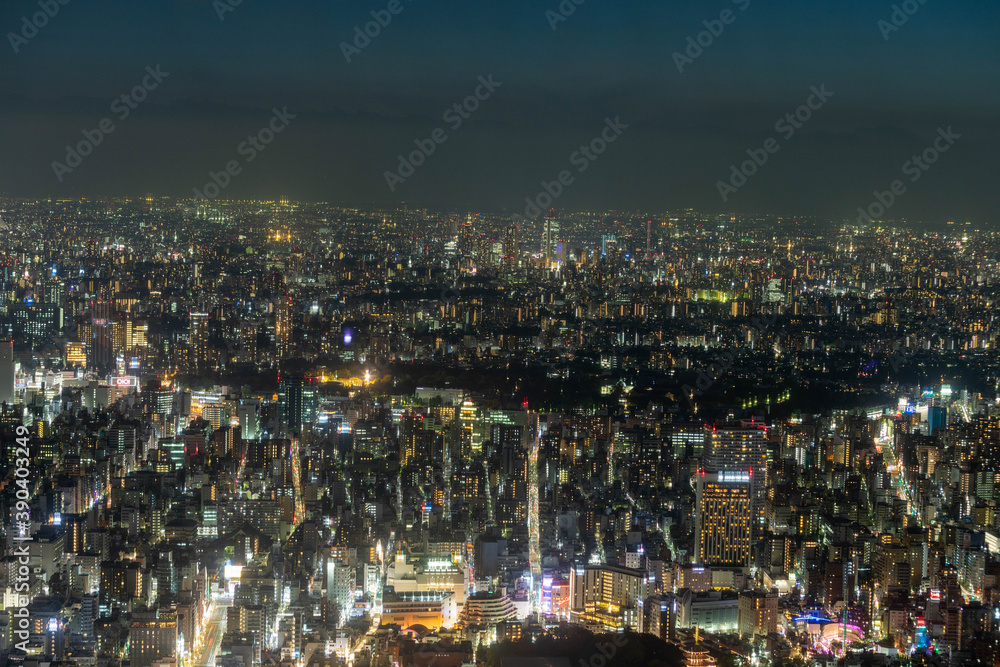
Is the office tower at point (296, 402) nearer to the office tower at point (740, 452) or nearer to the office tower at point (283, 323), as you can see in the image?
the office tower at point (283, 323)

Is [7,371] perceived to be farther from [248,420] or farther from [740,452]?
[740,452]

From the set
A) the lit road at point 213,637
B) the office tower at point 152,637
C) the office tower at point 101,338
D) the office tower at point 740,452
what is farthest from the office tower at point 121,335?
the office tower at point 152,637

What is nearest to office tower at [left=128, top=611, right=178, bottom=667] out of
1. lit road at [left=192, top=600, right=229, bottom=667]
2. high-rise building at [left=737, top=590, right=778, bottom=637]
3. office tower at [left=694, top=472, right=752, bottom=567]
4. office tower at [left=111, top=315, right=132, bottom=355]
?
lit road at [left=192, top=600, right=229, bottom=667]

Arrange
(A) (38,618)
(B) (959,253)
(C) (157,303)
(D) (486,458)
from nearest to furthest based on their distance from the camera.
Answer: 1. (A) (38,618)
2. (D) (486,458)
3. (C) (157,303)
4. (B) (959,253)

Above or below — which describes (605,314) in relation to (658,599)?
above

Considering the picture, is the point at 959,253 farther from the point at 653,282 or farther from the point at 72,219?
the point at 72,219

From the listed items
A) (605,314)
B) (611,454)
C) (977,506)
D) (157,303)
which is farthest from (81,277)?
(977,506)
